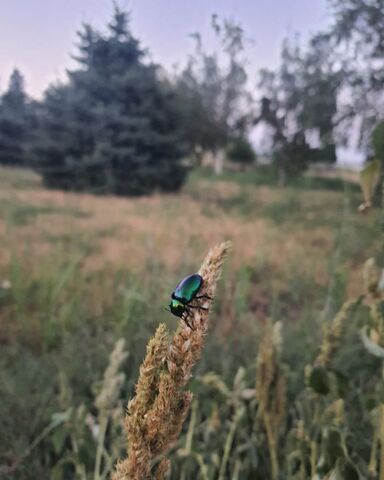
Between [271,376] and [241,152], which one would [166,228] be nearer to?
[241,152]

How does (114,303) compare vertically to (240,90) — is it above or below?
below

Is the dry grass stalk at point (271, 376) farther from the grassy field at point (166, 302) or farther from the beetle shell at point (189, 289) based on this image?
the beetle shell at point (189, 289)

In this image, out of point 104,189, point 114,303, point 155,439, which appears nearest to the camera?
point 155,439

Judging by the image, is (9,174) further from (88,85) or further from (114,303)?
(114,303)

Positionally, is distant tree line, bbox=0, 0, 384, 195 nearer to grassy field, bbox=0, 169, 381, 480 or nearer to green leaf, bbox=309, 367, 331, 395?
grassy field, bbox=0, 169, 381, 480

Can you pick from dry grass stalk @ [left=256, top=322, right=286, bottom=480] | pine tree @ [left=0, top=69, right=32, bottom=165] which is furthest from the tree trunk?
dry grass stalk @ [left=256, top=322, right=286, bottom=480]

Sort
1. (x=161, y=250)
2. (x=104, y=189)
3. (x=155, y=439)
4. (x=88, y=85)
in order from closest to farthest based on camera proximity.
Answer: (x=155, y=439) < (x=88, y=85) < (x=161, y=250) < (x=104, y=189)

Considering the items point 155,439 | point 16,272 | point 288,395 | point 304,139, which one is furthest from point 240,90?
point 155,439

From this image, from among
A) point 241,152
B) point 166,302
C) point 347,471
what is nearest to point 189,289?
point 347,471
